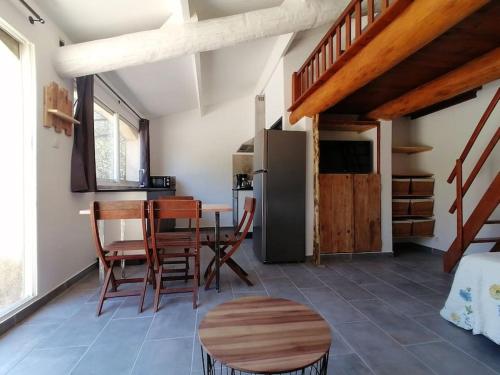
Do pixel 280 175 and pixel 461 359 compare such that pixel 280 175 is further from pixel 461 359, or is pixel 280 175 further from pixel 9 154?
pixel 9 154

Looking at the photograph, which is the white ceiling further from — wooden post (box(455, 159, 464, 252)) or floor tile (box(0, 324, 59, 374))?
wooden post (box(455, 159, 464, 252))

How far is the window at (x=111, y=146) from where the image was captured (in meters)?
3.90

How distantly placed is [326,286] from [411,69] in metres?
2.39

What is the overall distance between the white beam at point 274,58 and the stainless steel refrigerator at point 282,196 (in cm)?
130

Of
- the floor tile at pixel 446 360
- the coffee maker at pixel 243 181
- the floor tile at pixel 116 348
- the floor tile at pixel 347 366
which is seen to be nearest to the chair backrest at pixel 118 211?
the floor tile at pixel 116 348

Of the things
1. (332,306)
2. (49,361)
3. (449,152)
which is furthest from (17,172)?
(449,152)

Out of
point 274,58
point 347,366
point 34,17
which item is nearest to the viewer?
point 347,366

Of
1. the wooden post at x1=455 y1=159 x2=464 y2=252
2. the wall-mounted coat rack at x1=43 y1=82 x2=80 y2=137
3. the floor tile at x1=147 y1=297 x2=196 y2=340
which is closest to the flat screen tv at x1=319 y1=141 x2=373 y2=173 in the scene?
the wooden post at x1=455 y1=159 x2=464 y2=252

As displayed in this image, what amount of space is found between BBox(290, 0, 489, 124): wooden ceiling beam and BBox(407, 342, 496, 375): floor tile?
1.99 meters

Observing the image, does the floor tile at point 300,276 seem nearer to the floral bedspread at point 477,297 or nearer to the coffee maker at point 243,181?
the floral bedspread at point 477,297

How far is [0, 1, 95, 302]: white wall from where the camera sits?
2170 millimetres

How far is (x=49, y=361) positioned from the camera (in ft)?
4.97

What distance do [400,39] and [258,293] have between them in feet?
7.86

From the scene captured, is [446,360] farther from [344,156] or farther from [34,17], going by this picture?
[34,17]
